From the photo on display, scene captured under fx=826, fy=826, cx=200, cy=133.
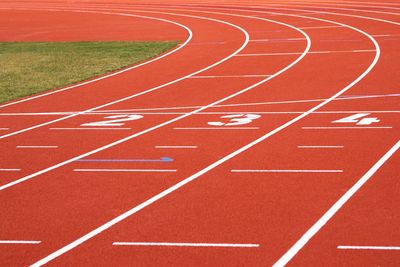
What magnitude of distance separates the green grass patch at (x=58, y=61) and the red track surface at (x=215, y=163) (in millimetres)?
741

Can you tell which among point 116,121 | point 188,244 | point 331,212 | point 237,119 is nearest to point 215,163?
point 331,212

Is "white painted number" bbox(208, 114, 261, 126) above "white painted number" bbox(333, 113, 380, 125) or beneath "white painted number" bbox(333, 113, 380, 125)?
beneath

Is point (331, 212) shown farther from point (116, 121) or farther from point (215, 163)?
point (116, 121)

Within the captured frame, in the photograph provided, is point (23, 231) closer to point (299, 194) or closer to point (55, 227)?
point (55, 227)

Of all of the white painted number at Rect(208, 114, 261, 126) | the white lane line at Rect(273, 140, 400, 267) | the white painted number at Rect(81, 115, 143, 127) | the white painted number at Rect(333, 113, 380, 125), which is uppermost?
the white lane line at Rect(273, 140, 400, 267)

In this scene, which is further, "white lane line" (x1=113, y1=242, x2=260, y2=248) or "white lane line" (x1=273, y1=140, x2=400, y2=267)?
"white lane line" (x1=113, y1=242, x2=260, y2=248)

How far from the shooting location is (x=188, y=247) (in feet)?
21.9

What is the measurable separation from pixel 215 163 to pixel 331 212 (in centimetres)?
232

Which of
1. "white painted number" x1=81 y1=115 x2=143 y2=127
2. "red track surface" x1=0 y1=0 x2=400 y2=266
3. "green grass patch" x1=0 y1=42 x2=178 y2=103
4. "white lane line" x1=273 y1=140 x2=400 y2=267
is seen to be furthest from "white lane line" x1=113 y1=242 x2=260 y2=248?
"green grass patch" x1=0 y1=42 x2=178 y2=103

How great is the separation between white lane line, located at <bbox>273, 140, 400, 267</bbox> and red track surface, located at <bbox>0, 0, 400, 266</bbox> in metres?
0.02

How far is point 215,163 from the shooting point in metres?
9.54

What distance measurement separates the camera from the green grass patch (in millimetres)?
16844

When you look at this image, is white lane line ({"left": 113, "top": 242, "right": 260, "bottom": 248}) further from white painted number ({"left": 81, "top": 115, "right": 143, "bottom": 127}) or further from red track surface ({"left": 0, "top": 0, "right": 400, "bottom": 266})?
white painted number ({"left": 81, "top": 115, "right": 143, "bottom": 127})

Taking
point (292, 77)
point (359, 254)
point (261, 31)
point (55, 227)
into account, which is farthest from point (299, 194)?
point (261, 31)
